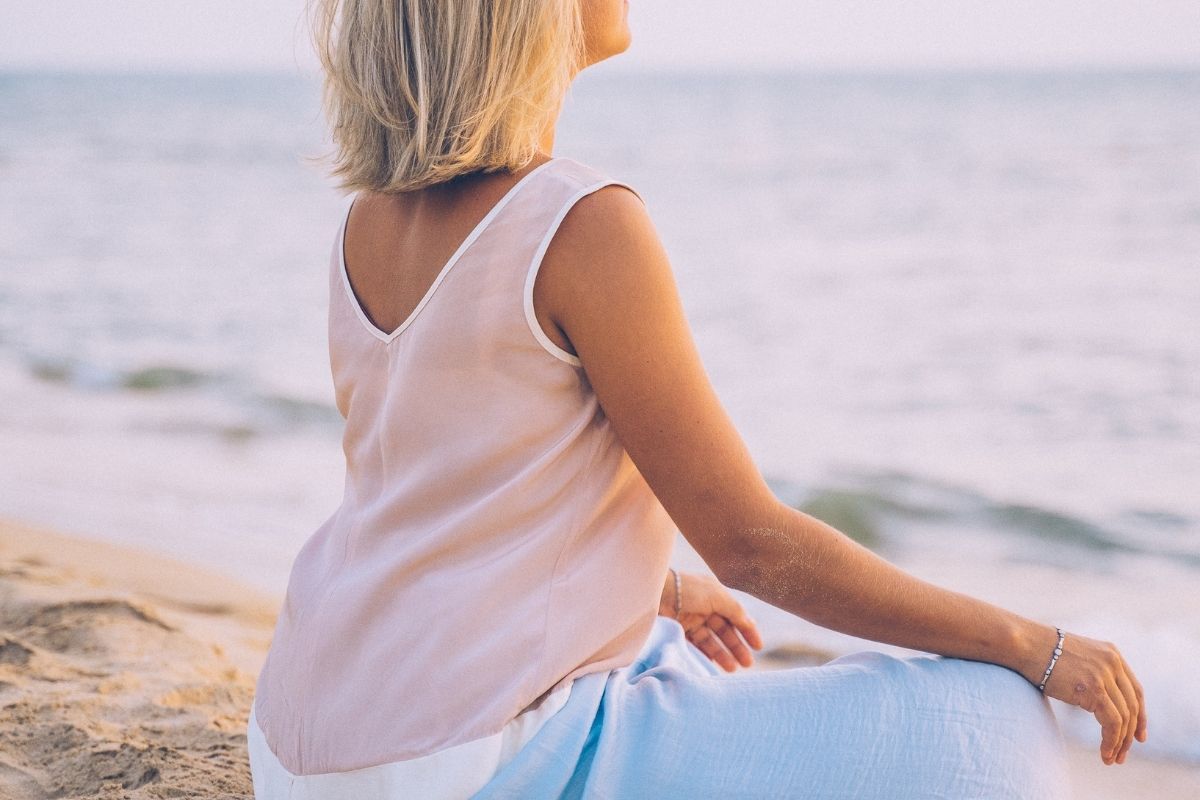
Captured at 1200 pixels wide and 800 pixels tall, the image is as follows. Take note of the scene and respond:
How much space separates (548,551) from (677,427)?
217 millimetres

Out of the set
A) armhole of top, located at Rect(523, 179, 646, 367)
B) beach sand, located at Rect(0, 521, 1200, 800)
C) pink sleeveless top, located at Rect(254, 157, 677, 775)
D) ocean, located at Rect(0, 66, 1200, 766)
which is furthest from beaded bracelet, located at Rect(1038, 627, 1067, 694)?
beach sand, located at Rect(0, 521, 1200, 800)

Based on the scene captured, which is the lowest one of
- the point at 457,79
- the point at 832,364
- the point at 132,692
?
the point at 832,364

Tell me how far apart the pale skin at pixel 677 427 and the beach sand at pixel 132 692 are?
1336 millimetres

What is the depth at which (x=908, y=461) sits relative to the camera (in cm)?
647

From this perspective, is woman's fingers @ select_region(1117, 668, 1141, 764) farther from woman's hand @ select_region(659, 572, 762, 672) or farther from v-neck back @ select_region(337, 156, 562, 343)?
v-neck back @ select_region(337, 156, 562, 343)

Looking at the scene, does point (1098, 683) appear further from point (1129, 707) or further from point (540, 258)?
point (540, 258)

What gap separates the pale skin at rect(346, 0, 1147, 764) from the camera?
54.4 inches

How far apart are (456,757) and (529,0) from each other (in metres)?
0.93

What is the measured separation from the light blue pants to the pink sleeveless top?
73 millimetres

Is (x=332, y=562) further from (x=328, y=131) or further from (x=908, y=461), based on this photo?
(x=908, y=461)

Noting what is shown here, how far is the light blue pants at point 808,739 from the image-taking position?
1432 millimetres

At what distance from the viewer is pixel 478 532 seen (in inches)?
57.2

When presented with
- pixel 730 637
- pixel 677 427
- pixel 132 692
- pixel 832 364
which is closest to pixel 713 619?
pixel 730 637

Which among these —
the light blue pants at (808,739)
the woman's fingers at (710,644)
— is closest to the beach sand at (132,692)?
the woman's fingers at (710,644)
